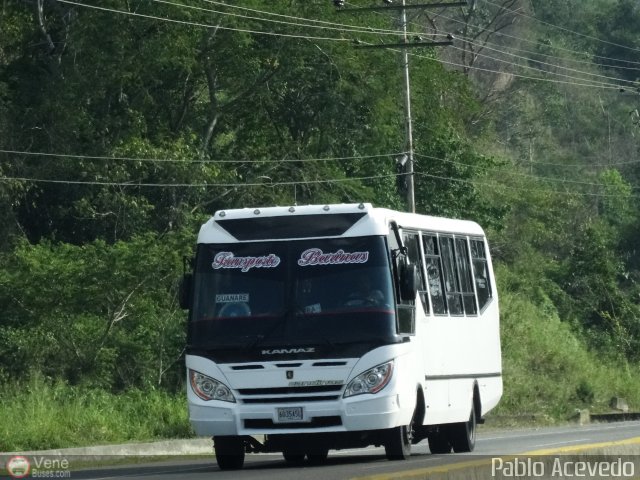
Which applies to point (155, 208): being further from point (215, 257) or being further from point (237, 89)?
point (215, 257)

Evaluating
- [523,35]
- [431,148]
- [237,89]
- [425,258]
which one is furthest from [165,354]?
[523,35]

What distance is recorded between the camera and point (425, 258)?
61.2 ft

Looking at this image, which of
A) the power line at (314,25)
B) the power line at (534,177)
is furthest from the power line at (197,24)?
the power line at (534,177)

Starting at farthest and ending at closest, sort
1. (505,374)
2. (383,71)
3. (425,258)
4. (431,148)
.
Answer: (431,148) → (383,71) → (505,374) → (425,258)

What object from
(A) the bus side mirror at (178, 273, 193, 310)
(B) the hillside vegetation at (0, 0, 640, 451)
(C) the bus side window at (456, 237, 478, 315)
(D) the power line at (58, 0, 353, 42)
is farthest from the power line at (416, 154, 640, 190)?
(A) the bus side mirror at (178, 273, 193, 310)

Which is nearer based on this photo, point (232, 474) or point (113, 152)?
point (232, 474)

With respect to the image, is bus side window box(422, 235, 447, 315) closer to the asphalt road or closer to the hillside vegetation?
the asphalt road

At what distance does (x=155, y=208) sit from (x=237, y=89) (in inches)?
172

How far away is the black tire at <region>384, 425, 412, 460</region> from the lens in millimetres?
16688

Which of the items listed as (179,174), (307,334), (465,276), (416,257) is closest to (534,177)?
(179,174)

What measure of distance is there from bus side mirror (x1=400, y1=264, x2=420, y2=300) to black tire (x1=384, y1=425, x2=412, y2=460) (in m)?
1.54

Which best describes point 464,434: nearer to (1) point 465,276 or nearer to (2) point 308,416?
(1) point 465,276

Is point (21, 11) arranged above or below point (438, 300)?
above

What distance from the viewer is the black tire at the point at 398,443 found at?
1669 cm
